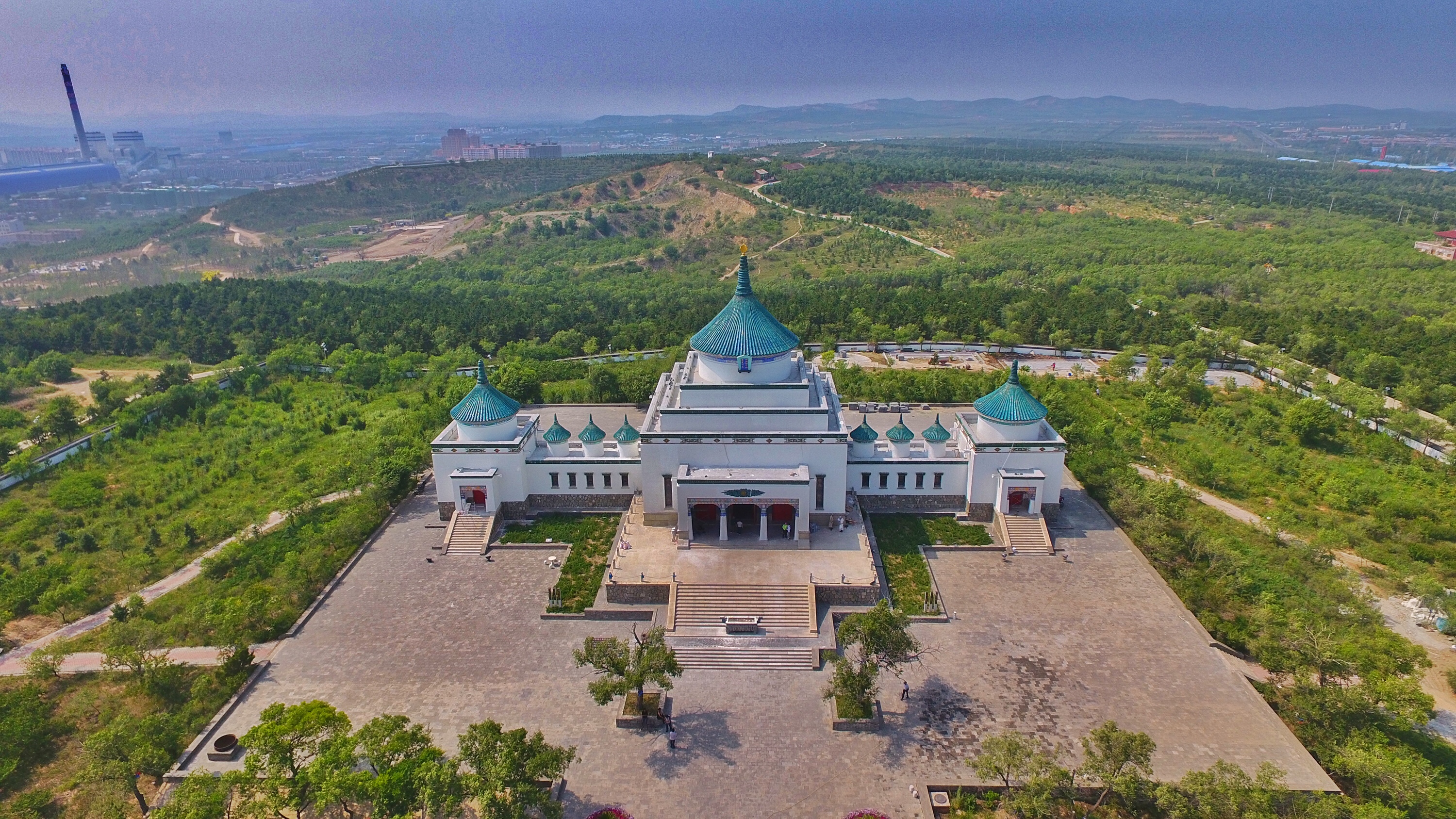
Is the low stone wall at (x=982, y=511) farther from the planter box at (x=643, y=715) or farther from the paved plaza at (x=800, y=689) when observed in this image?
the planter box at (x=643, y=715)

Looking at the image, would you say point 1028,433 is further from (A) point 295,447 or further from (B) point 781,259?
(B) point 781,259

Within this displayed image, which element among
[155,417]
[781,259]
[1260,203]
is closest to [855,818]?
Answer: [155,417]

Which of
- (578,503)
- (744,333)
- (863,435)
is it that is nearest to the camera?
(744,333)

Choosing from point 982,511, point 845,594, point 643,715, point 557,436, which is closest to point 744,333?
point 557,436

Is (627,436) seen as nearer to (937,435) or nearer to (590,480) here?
(590,480)

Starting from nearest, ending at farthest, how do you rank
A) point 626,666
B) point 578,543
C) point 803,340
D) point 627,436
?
point 626,666, point 578,543, point 627,436, point 803,340

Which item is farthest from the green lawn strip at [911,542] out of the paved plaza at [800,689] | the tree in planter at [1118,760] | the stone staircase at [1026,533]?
the tree in planter at [1118,760]
